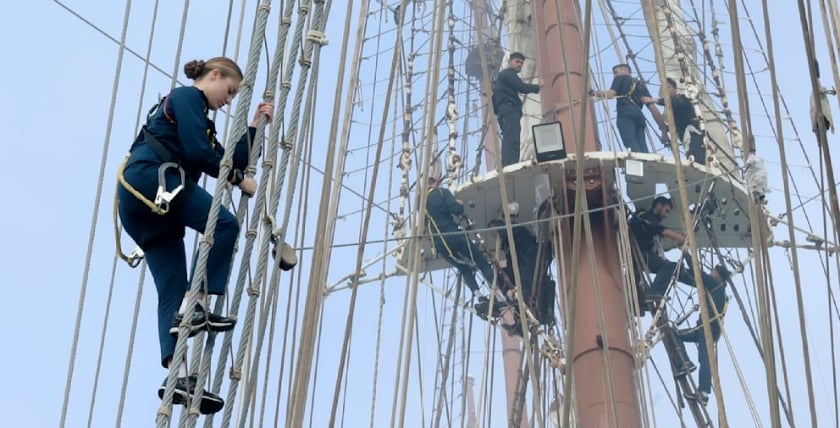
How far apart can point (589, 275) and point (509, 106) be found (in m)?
1.24

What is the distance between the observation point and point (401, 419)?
22.6 ft

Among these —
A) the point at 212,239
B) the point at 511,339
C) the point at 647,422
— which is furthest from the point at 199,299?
the point at 511,339

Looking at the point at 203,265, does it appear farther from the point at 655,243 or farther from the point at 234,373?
the point at 655,243

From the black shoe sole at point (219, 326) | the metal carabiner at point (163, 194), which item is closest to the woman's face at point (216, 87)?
the metal carabiner at point (163, 194)

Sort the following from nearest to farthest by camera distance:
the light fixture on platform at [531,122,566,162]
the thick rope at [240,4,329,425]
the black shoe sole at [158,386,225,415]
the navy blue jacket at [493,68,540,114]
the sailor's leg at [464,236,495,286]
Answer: the black shoe sole at [158,386,225,415] → the thick rope at [240,4,329,425] → the light fixture on platform at [531,122,566,162] → the navy blue jacket at [493,68,540,114] → the sailor's leg at [464,236,495,286]

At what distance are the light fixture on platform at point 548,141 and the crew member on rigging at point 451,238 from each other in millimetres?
764

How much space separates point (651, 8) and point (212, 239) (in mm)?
2346

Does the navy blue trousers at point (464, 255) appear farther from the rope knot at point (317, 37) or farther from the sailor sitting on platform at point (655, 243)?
the rope knot at point (317, 37)

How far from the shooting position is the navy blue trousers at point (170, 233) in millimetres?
4434

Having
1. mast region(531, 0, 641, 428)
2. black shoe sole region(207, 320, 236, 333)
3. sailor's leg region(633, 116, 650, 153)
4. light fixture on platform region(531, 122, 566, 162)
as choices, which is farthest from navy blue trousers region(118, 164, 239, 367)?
sailor's leg region(633, 116, 650, 153)

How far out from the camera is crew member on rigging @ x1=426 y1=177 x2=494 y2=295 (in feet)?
33.1

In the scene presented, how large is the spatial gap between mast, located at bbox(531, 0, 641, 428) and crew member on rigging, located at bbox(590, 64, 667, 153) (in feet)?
0.97

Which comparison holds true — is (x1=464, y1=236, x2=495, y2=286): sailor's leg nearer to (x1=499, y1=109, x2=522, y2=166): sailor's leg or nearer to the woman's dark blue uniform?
(x1=499, y1=109, x2=522, y2=166): sailor's leg

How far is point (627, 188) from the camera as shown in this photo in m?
10.4
